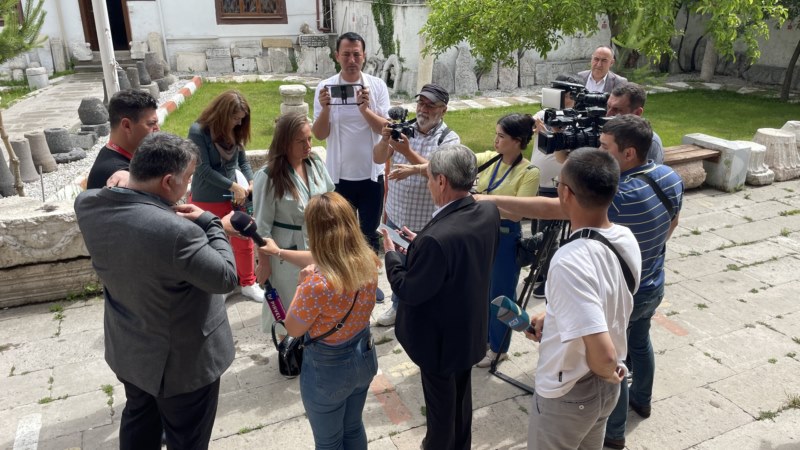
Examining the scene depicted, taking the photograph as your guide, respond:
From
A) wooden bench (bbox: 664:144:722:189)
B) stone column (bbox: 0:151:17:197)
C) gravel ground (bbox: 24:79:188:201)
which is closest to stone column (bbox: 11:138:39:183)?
gravel ground (bbox: 24:79:188:201)

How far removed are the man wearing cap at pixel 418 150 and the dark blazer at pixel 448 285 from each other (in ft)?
4.28

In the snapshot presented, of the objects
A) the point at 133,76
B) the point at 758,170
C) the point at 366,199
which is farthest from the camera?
the point at 133,76

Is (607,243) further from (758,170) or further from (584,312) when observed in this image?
(758,170)

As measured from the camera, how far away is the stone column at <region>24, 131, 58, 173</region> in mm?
8148

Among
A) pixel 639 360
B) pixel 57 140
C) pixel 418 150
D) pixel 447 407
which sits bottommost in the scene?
pixel 639 360

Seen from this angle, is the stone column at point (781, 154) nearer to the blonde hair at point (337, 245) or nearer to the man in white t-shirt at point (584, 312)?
the man in white t-shirt at point (584, 312)

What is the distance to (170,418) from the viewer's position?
2.60m

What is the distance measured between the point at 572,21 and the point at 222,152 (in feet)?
15.2

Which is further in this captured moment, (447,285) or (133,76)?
(133,76)

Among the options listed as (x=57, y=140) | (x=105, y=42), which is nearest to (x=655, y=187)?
(x=105, y=42)

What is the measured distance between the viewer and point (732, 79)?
1602 centimetres

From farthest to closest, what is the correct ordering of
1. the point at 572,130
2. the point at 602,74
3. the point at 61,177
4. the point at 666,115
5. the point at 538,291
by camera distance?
the point at 666,115 → the point at 61,177 → the point at 602,74 → the point at 538,291 → the point at 572,130

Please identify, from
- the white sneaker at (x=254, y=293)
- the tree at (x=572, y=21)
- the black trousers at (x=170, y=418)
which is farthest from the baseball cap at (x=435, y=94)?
the tree at (x=572, y=21)

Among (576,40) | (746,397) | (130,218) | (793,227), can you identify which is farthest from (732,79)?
(130,218)
